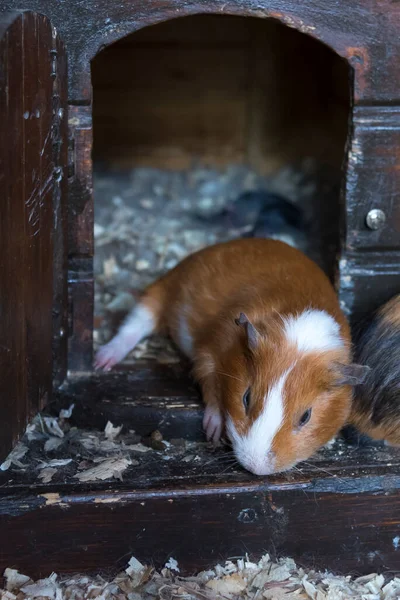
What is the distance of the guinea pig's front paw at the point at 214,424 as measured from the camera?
2523 mm

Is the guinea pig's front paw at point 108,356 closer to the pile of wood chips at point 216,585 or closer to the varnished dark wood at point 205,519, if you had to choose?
the varnished dark wood at point 205,519

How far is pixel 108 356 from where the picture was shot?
2.91m

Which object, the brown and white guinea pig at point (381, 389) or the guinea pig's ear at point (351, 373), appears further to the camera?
the brown and white guinea pig at point (381, 389)

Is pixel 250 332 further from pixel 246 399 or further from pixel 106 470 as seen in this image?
pixel 106 470

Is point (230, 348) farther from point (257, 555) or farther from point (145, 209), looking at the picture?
point (145, 209)

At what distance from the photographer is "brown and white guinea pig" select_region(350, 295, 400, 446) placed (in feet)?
8.20

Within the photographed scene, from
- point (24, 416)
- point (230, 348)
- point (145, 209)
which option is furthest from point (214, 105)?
point (24, 416)

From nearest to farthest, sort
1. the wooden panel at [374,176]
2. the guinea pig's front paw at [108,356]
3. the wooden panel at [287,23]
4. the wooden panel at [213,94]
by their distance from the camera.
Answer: the wooden panel at [287,23] → the wooden panel at [374,176] → the guinea pig's front paw at [108,356] → the wooden panel at [213,94]

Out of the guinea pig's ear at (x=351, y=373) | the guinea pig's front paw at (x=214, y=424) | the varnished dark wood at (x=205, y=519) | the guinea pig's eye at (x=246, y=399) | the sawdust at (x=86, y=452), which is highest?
the guinea pig's ear at (x=351, y=373)

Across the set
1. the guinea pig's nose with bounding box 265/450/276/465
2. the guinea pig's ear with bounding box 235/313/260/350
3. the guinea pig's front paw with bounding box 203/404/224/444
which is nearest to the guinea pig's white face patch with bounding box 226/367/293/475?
the guinea pig's nose with bounding box 265/450/276/465

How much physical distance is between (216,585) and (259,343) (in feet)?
2.17

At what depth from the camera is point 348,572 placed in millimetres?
2352

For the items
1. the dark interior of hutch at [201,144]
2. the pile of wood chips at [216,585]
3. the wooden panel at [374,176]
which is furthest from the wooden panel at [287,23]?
the pile of wood chips at [216,585]

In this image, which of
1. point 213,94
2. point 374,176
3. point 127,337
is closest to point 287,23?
point 374,176
